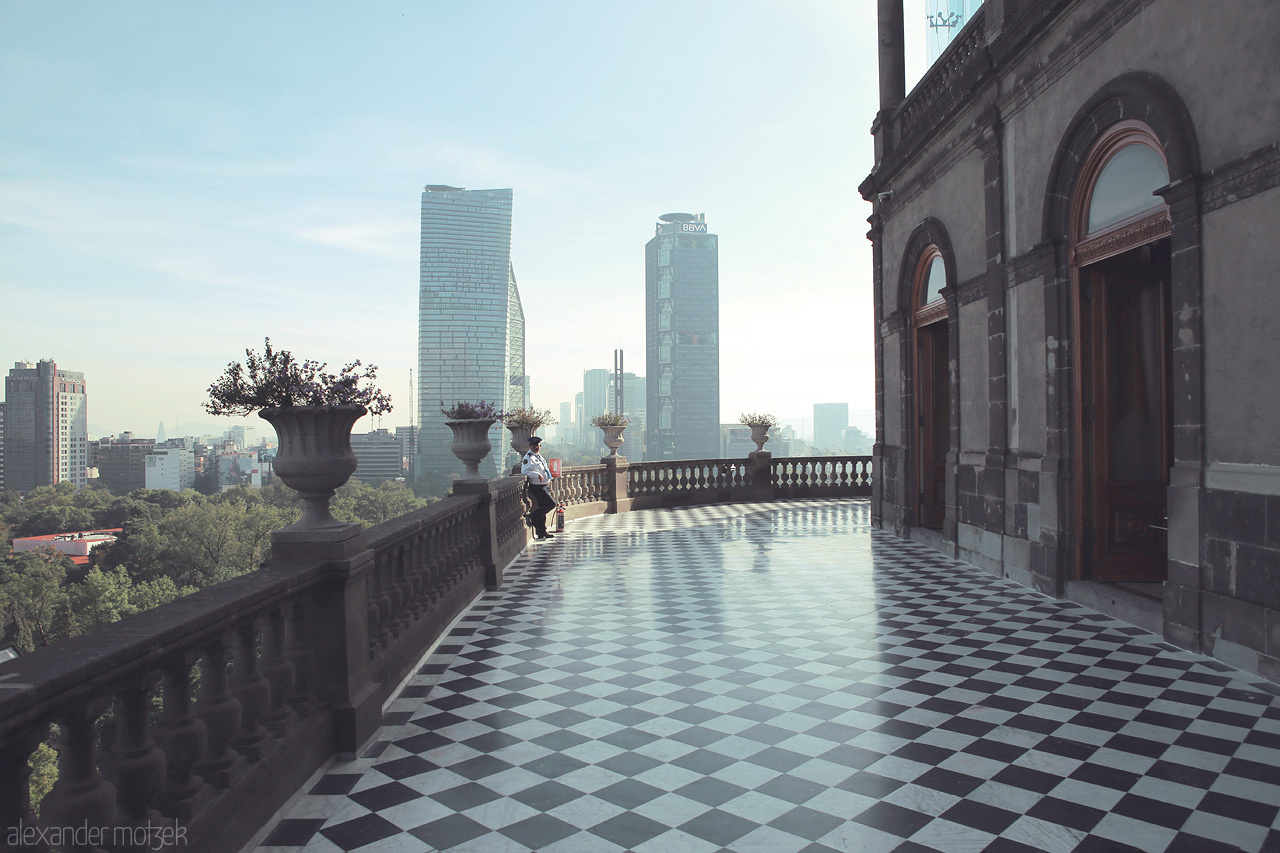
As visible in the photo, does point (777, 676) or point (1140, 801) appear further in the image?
point (777, 676)

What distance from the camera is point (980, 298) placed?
31.2 ft

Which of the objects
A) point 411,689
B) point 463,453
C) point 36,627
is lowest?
point 36,627

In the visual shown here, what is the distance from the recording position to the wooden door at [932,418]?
11953 millimetres

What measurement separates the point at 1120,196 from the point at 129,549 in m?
61.7

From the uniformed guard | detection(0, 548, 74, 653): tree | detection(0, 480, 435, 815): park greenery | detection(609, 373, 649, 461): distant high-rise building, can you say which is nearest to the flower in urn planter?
the uniformed guard

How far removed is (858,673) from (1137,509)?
4140 millimetres

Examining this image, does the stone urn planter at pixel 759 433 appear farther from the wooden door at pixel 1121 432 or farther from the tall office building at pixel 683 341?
the tall office building at pixel 683 341

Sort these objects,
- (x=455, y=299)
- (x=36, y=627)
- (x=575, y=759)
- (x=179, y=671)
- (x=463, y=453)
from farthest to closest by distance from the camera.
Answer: (x=455, y=299) < (x=36, y=627) < (x=463, y=453) < (x=575, y=759) < (x=179, y=671)

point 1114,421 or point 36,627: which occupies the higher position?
point 1114,421

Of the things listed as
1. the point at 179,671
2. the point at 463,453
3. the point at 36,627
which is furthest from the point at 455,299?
the point at 179,671

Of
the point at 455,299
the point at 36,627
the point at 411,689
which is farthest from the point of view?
the point at 455,299

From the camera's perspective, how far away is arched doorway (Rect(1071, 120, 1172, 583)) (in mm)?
7332

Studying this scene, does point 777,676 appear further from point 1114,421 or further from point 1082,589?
point 1114,421

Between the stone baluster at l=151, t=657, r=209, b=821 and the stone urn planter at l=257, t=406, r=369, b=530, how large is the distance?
1371 mm
